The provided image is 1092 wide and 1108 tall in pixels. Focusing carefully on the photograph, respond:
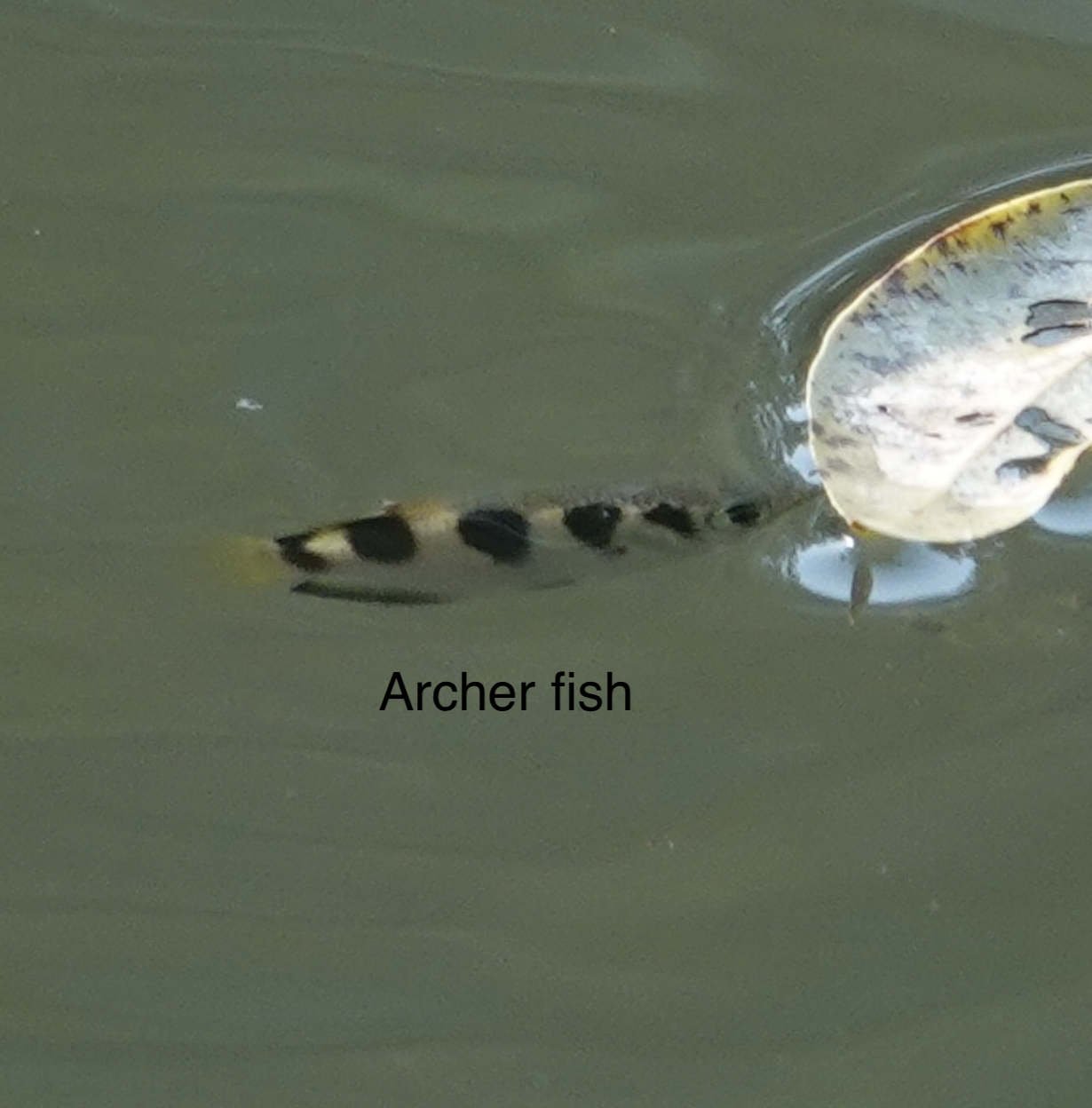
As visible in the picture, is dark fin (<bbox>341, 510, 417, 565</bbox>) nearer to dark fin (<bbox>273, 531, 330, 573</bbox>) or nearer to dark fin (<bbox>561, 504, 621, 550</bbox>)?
dark fin (<bbox>273, 531, 330, 573</bbox>)

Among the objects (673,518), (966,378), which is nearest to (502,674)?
(673,518)

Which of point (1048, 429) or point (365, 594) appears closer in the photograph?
point (1048, 429)

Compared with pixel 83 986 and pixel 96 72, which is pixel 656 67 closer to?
pixel 96 72

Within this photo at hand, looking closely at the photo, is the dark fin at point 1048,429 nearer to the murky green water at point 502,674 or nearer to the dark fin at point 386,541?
the murky green water at point 502,674

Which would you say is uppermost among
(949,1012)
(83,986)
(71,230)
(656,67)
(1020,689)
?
(656,67)

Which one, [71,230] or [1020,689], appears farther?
[71,230]

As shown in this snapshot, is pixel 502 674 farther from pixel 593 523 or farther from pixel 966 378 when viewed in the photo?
pixel 966 378

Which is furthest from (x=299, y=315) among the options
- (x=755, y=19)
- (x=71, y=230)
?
(x=755, y=19)

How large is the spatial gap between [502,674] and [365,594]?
158 millimetres

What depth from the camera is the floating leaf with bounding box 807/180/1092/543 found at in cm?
170

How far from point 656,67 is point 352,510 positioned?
694 mm

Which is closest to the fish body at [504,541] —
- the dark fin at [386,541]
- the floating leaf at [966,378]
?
the dark fin at [386,541]

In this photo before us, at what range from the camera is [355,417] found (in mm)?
1981

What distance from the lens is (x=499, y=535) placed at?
6.11 ft
